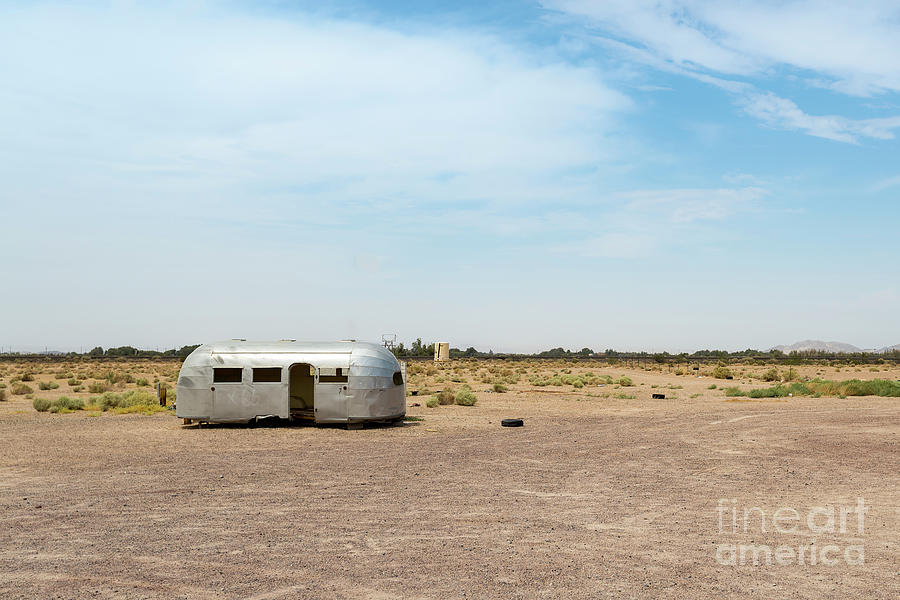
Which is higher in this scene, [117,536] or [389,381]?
[389,381]

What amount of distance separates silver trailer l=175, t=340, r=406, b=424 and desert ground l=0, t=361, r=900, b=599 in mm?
633

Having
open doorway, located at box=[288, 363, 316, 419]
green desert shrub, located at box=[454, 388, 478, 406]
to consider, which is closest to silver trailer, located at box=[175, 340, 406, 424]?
open doorway, located at box=[288, 363, 316, 419]

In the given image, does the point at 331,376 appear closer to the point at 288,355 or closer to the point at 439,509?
the point at 288,355

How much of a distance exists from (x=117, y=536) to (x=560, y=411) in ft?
69.4

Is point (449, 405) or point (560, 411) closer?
point (560, 411)

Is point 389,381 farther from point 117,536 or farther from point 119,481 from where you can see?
point 117,536

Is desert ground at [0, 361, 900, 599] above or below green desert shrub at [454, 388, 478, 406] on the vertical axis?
below

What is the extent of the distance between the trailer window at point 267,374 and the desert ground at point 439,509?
1.40 metres

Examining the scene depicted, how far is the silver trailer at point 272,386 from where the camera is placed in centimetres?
2209

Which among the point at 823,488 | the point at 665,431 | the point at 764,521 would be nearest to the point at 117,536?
the point at 764,521

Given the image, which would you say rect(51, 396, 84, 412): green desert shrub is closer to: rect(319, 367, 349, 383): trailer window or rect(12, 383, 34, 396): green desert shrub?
rect(12, 383, 34, 396): green desert shrub

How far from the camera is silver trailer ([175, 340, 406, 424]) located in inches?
870

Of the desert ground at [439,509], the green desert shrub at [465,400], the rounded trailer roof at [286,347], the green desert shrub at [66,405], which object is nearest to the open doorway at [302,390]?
the rounded trailer roof at [286,347]

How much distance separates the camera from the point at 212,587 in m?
7.88
